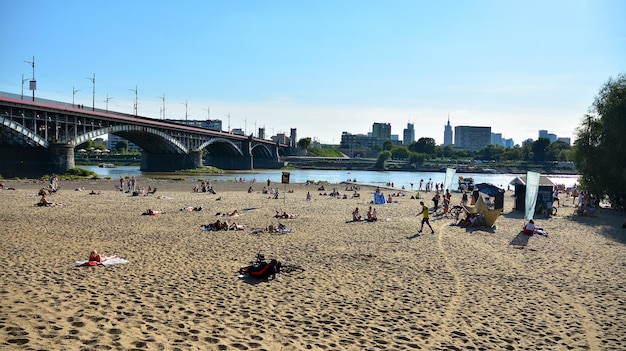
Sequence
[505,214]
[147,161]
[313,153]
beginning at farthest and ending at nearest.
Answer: [313,153] < [147,161] < [505,214]

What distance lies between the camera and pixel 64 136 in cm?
5788

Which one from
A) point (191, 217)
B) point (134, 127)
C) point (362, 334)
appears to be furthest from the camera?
point (134, 127)

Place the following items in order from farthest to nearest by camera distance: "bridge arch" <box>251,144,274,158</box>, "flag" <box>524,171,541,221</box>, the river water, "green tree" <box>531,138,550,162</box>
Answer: "green tree" <box>531,138,550,162</box>
"bridge arch" <box>251,144,274,158</box>
the river water
"flag" <box>524,171,541,221</box>

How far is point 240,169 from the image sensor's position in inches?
4754

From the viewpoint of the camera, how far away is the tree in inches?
1252

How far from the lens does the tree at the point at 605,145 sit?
31.8m

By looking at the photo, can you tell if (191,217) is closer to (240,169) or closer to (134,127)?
(134,127)

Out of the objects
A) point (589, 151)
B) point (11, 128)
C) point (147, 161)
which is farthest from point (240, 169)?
point (589, 151)

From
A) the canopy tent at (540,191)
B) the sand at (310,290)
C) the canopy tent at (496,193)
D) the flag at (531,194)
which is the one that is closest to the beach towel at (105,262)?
the sand at (310,290)

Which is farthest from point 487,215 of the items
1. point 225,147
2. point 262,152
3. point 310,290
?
point 262,152

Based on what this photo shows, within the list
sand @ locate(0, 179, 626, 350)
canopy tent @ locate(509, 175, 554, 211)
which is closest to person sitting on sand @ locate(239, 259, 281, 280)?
sand @ locate(0, 179, 626, 350)

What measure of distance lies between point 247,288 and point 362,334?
3533 mm

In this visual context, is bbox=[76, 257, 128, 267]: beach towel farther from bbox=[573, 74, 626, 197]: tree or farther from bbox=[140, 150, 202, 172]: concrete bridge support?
bbox=[140, 150, 202, 172]: concrete bridge support

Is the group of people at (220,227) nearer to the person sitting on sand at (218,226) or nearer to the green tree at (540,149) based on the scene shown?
the person sitting on sand at (218,226)
